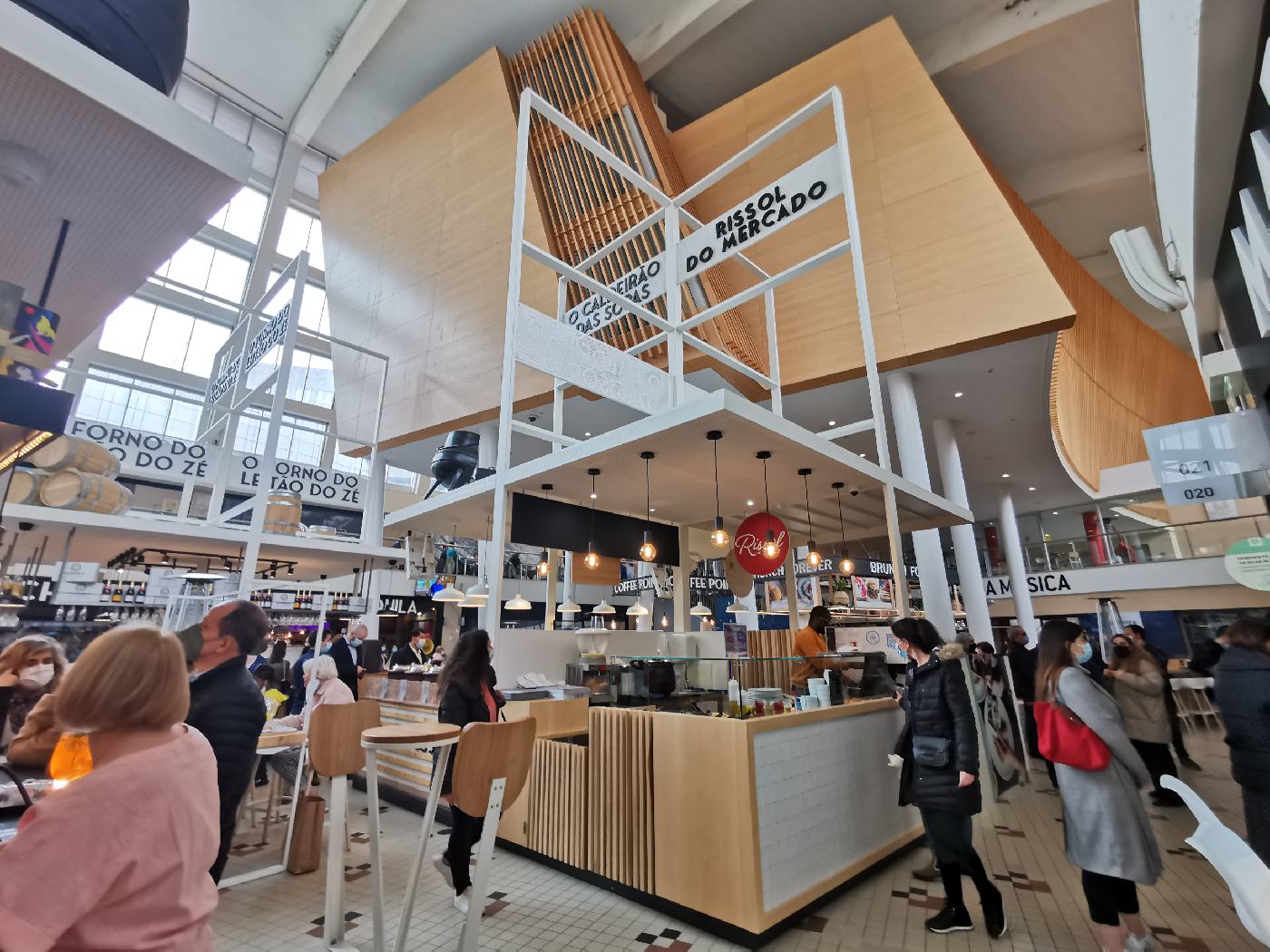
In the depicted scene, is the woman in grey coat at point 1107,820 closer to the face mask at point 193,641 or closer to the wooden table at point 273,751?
the face mask at point 193,641

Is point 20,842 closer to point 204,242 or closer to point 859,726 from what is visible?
point 859,726

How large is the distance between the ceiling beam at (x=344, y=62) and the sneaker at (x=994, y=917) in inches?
574

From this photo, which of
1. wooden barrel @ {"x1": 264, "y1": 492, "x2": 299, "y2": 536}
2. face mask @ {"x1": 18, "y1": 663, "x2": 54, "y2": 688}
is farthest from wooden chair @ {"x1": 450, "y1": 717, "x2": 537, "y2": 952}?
wooden barrel @ {"x1": 264, "y1": 492, "x2": 299, "y2": 536}

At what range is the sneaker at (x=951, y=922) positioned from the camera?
3.11 m

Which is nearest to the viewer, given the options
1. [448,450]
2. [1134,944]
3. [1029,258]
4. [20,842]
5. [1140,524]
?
[20,842]

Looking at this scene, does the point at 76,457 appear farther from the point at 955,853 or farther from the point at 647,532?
the point at 955,853

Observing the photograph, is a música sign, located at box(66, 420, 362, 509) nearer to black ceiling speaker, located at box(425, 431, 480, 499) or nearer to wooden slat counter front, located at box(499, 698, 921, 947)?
black ceiling speaker, located at box(425, 431, 480, 499)

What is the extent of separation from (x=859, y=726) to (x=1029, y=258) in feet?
21.6

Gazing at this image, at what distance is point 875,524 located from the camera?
8.46 m

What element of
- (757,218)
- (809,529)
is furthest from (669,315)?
(809,529)

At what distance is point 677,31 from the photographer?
10.9 metres

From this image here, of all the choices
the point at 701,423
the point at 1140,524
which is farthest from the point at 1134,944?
the point at 1140,524

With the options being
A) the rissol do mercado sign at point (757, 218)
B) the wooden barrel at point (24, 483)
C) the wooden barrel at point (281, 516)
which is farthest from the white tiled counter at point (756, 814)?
the wooden barrel at point (281, 516)

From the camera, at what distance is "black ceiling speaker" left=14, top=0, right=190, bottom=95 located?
4.21 ft
